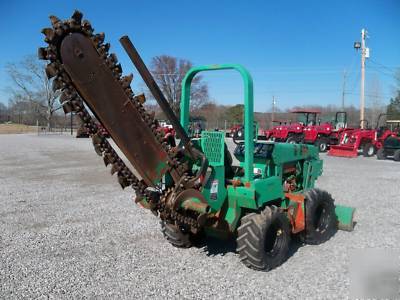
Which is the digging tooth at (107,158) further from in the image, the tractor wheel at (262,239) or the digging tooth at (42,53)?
the tractor wheel at (262,239)

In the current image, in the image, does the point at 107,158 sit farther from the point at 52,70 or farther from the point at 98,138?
the point at 52,70

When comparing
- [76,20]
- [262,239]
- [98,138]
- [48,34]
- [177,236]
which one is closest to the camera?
[48,34]

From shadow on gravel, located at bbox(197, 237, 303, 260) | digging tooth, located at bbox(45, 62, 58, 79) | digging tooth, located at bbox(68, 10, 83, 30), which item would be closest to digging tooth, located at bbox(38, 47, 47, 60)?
digging tooth, located at bbox(45, 62, 58, 79)

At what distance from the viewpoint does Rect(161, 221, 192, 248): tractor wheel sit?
5.15m

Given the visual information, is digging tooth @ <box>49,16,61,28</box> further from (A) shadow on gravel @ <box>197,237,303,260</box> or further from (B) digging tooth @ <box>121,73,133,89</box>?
(A) shadow on gravel @ <box>197,237,303,260</box>

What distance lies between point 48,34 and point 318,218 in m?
4.46

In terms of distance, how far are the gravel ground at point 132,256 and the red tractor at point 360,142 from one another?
449 inches

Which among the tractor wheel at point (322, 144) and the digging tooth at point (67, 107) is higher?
the digging tooth at point (67, 107)

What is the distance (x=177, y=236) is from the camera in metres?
5.18

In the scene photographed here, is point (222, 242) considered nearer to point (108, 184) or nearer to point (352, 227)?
point (352, 227)

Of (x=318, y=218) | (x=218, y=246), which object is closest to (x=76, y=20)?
(x=218, y=246)

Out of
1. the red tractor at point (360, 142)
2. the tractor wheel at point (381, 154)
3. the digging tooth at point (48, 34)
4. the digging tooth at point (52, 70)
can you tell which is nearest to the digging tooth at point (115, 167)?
the digging tooth at point (52, 70)

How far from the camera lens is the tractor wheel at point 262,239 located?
170 inches

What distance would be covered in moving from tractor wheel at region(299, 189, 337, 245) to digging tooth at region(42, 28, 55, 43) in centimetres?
388
